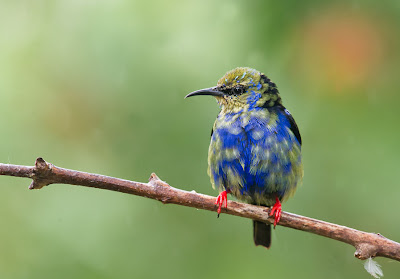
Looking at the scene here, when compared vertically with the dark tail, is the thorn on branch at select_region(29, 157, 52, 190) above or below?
below

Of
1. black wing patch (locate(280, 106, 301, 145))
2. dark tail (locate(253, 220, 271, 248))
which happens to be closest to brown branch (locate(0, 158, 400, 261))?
dark tail (locate(253, 220, 271, 248))

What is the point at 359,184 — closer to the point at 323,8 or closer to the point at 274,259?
the point at 274,259

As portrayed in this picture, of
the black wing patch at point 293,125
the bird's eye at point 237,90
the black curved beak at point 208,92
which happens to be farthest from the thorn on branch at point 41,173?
the black wing patch at point 293,125

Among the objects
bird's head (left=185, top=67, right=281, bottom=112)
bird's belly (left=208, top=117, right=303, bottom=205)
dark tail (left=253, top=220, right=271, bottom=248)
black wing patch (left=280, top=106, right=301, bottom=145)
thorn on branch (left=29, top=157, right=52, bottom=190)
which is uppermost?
bird's head (left=185, top=67, right=281, bottom=112)

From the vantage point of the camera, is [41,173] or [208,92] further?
[208,92]

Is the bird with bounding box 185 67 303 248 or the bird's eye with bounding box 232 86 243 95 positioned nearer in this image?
the bird with bounding box 185 67 303 248

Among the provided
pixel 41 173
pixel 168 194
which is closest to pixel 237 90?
pixel 168 194

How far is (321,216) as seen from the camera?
189 inches

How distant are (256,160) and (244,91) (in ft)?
2.17

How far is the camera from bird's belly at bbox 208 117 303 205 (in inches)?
189

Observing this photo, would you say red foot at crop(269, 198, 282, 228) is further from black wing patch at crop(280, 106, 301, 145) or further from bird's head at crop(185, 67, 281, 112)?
bird's head at crop(185, 67, 281, 112)

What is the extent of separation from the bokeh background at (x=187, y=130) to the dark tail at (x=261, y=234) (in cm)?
7

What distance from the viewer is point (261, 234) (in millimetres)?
5086

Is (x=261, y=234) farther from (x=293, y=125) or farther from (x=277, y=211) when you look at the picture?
(x=293, y=125)
